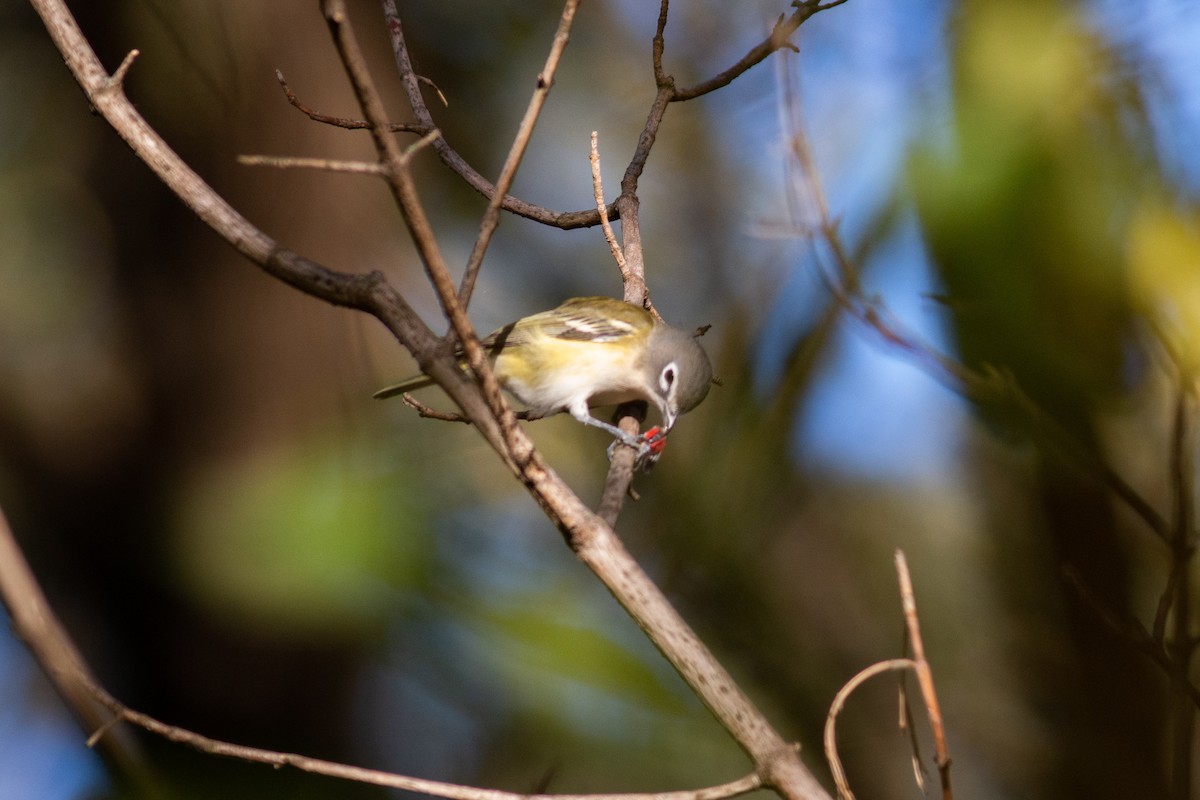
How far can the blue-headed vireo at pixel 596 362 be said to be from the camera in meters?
2.20

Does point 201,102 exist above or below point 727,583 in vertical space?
above

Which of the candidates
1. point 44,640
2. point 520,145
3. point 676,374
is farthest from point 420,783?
point 676,374

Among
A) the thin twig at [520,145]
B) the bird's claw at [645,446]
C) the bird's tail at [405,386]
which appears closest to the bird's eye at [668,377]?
the bird's claw at [645,446]

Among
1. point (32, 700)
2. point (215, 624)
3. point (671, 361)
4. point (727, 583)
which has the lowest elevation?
point (727, 583)

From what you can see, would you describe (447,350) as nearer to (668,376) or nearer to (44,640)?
(44,640)

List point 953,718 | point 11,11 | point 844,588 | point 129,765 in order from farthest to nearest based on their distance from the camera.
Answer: point 11,11 → point 844,588 → point 953,718 → point 129,765

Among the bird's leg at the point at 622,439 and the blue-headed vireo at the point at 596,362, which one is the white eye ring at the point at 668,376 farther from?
the bird's leg at the point at 622,439

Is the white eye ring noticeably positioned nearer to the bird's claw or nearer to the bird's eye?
the bird's eye

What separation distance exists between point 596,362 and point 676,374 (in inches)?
8.6

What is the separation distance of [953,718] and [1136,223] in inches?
99.8

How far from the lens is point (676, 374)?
219 cm

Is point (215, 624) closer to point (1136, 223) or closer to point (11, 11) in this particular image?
point (1136, 223)

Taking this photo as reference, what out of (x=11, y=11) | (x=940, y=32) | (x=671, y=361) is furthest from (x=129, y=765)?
(x=11, y=11)

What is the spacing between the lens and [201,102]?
10.1 feet
